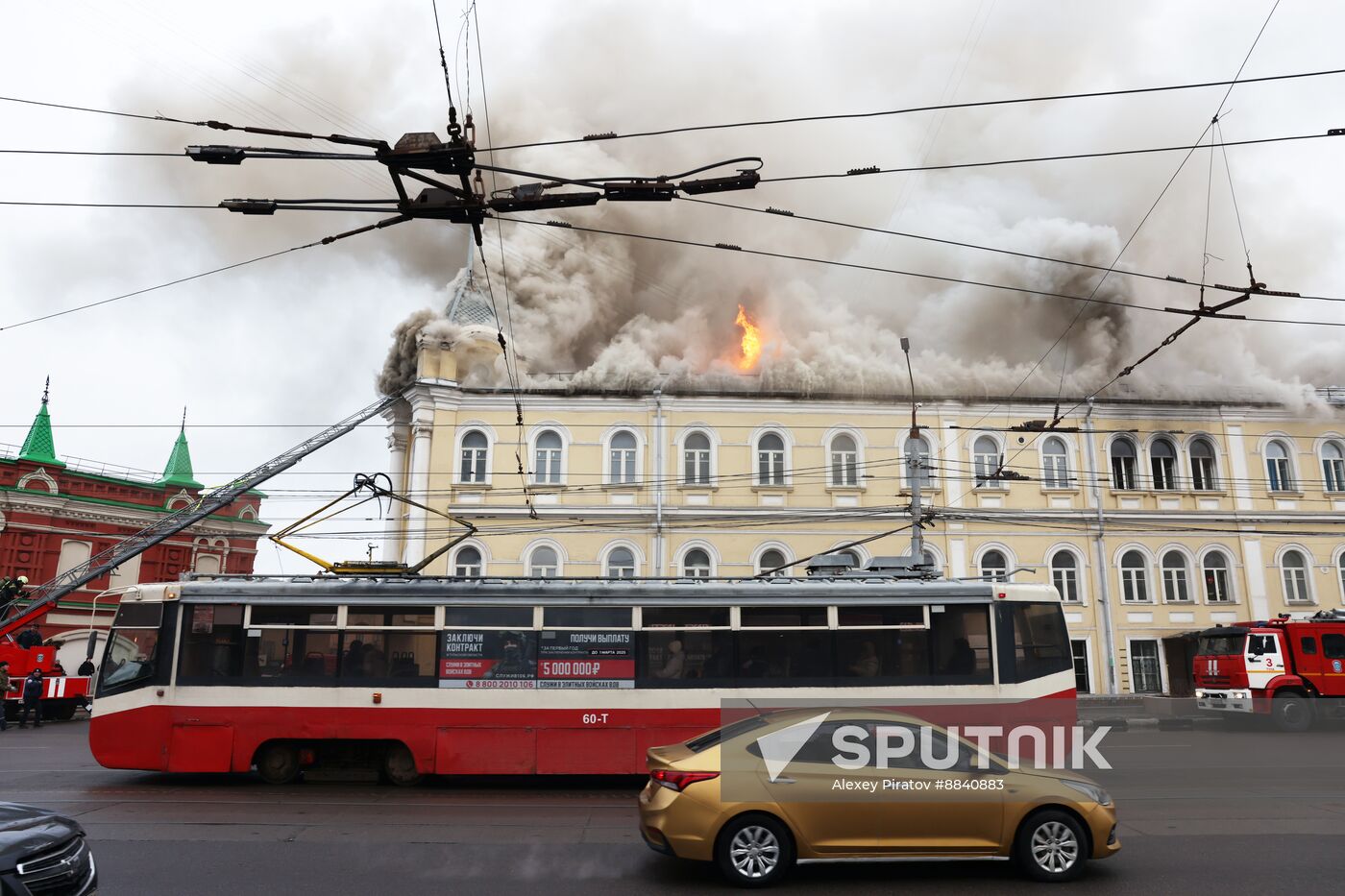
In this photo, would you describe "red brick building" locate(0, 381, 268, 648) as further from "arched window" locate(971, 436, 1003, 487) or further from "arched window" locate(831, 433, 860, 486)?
"arched window" locate(971, 436, 1003, 487)

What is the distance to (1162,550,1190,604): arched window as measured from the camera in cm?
3166

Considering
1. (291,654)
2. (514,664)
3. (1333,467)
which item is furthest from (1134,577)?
(291,654)

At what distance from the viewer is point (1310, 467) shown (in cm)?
3262

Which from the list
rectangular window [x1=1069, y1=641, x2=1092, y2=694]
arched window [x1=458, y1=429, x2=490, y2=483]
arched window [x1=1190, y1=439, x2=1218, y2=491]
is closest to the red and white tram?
arched window [x1=458, y1=429, x2=490, y2=483]

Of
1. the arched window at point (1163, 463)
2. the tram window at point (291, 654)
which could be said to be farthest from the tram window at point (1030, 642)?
the arched window at point (1163, 463)

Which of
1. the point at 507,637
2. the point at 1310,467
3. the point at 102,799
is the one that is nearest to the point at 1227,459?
the point at 1310,467

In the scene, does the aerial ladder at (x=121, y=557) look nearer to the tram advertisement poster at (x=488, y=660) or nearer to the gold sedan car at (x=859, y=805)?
the tram advertisement poster at (x=488, y=660)

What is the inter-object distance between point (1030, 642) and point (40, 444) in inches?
1548

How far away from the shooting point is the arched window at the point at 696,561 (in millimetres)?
30703

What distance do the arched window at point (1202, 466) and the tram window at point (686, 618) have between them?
25.9 metres

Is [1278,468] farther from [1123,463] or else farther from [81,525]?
[81,525]

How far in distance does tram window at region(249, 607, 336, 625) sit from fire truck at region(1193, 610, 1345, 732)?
72.8ft

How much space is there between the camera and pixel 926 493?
3172 centimetres

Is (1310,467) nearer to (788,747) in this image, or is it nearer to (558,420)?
(558,420)
